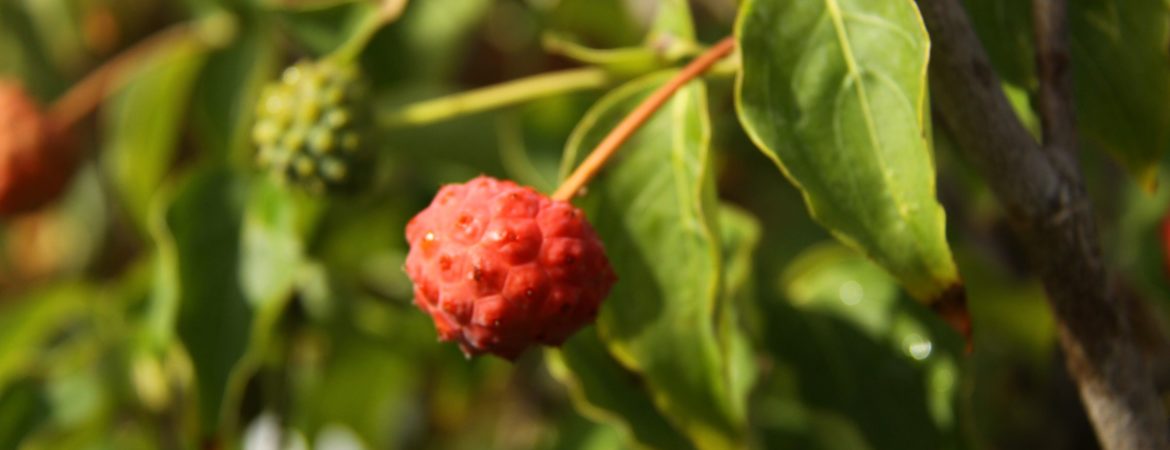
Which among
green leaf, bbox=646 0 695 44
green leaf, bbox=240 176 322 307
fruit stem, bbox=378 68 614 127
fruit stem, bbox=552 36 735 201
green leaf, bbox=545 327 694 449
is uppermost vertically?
fruit stem, bbox=552 36 735 201

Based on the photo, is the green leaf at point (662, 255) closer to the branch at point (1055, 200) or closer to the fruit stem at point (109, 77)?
the branch at point (1055, 200)

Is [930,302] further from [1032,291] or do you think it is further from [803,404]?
[1032,291]

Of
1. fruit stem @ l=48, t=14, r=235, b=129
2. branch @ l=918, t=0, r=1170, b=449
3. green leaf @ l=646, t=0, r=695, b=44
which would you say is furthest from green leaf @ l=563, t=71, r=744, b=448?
fruit stem @ l=48, t=14, r=235, b=129

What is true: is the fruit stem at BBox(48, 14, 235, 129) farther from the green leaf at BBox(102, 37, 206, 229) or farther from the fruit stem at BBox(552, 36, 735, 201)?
the fruit stem at BBox(552, 36, 735, 201)

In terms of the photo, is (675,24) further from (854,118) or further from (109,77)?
(109,77)

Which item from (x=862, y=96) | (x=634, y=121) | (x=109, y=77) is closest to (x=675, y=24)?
(x=634, y=121)
